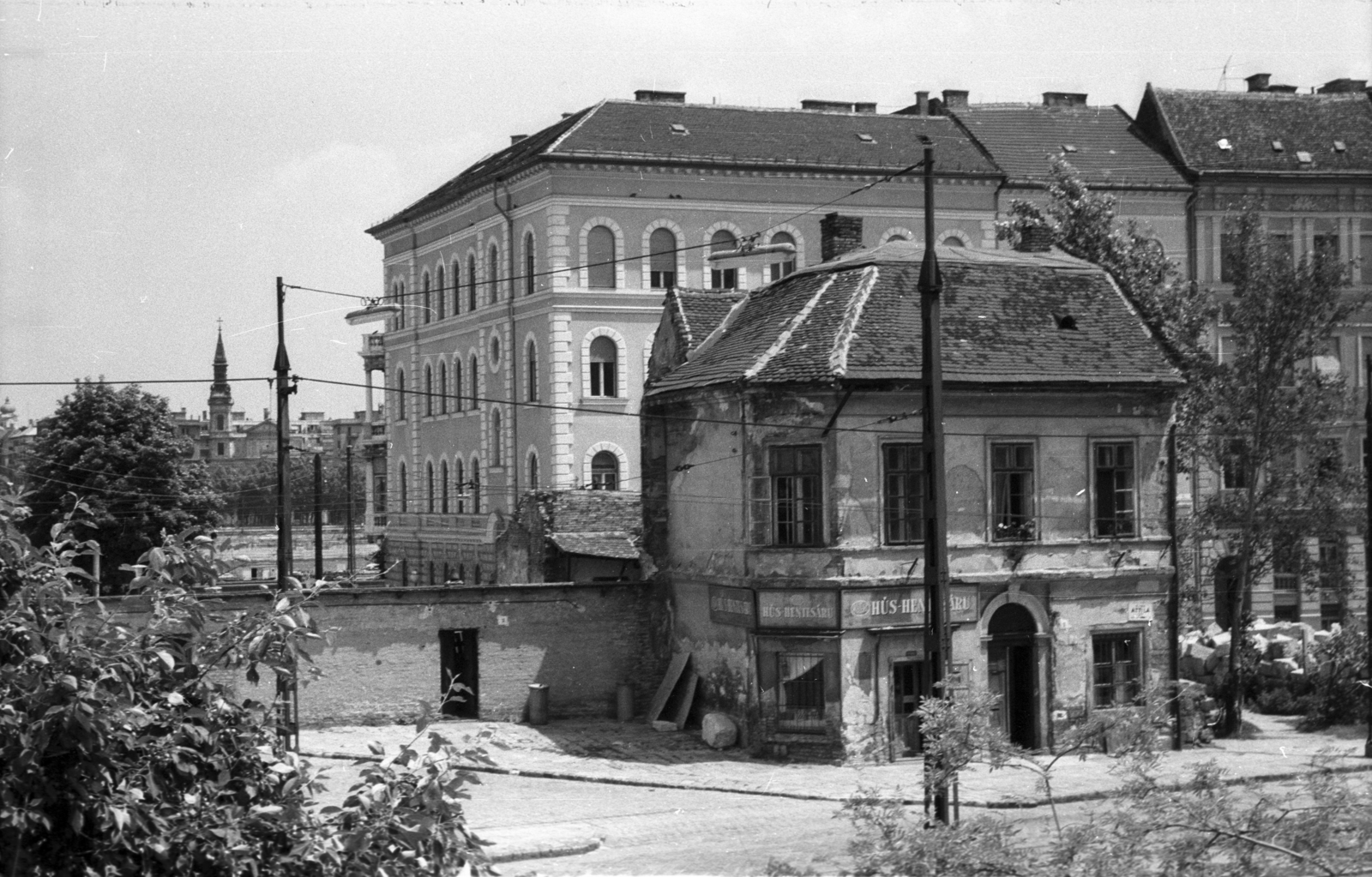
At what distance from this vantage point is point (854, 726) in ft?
91.0

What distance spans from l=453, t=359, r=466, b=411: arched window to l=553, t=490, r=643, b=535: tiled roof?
83.5 ft

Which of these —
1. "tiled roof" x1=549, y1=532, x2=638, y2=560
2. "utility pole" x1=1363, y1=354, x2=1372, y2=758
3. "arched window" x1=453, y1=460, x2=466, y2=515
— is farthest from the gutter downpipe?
"utility pole" x1=1363, y1=354, x2=1372, y2=758

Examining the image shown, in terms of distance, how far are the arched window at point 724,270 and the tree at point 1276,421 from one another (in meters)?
22.8

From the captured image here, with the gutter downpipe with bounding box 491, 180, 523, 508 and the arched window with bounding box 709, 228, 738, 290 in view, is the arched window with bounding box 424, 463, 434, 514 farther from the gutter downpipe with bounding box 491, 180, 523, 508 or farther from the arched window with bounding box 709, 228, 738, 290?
the arched window with bounding box 709, 228, 738, 290

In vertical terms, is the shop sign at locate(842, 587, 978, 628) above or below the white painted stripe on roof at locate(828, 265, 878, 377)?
below

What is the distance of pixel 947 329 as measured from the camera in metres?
29.6

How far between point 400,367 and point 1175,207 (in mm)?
31203

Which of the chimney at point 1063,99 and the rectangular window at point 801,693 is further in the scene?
the chimney at point 1063,99

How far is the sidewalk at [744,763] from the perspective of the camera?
25.3 m

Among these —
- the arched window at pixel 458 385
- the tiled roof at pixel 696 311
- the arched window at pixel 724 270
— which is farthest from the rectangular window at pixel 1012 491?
the arched window at pixel 458 385

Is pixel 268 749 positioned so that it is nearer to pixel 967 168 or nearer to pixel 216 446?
pixel 967 168

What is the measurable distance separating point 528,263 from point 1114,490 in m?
29.8

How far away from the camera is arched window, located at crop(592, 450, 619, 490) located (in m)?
54.6

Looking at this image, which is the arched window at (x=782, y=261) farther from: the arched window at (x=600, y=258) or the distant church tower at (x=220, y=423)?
the distant church tower at (x=220, y=423)
